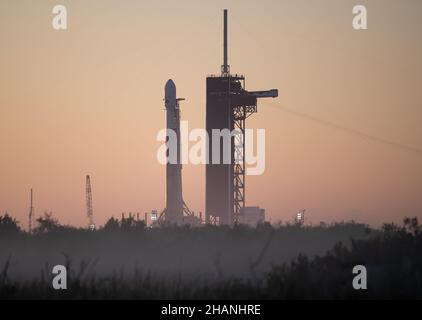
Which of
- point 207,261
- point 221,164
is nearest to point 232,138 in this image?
point 221,164

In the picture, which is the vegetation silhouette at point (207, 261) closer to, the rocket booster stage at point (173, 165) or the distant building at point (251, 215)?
the rocket booster stage at point (173, 165)

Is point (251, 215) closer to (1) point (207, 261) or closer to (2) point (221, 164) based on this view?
(2) point (221, 164)

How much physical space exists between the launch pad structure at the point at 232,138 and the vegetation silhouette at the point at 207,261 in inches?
1268

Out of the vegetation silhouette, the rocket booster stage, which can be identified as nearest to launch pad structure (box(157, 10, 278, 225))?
the rocket booster stage

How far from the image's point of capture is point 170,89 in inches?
4365

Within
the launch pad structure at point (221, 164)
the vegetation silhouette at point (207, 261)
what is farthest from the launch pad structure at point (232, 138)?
the vegetation silhouette at point (207, 261)

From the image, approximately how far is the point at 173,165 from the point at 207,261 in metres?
54.3

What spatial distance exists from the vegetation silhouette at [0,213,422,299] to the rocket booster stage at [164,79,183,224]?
95.6 ft

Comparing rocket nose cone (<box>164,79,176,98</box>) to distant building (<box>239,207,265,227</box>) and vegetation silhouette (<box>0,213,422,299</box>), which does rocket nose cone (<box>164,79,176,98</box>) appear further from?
vegetation silhouette (<box>0,213,422,299</box>)

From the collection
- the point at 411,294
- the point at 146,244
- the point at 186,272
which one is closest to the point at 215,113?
the point at 146,244

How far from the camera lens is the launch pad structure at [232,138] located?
11450 cm

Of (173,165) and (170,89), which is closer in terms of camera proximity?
(170,89)
